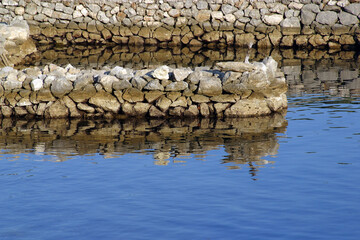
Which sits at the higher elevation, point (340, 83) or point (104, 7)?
point (104, 7)

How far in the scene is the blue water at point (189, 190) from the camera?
9.35 metres

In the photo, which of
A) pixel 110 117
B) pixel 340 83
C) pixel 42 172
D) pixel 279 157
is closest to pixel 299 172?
pixel 279 157

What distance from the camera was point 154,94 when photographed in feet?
53.9

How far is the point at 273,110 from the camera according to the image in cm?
1650

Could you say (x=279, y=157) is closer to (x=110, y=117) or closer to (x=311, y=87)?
(x=110, y=117)

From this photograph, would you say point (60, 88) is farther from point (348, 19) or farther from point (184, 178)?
point (348, 19)

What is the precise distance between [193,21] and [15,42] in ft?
24.7

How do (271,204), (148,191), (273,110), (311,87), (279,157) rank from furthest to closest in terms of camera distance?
(311,87)
(273,110)
(279,157)
(148,191)
(271,204)

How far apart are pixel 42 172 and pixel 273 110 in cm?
643

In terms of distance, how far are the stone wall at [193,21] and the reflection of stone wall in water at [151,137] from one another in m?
13.5

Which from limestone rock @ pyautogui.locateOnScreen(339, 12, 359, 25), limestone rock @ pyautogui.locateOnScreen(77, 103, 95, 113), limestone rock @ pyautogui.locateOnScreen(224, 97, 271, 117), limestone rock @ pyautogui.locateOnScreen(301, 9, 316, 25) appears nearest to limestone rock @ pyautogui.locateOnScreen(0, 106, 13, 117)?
limestone rock @ pyautogui.locateOnScreen(77, 103, 95, 113)

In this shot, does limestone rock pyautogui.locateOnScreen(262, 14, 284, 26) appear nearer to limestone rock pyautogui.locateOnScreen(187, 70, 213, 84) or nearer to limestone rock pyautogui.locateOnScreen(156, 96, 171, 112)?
limestone rock pyautogui.locateOnScreen(187, 70, 213, 84)

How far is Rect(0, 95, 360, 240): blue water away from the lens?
935 centimetres

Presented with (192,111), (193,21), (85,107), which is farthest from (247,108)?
(193,21)
